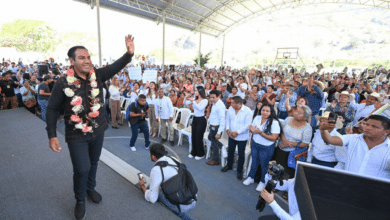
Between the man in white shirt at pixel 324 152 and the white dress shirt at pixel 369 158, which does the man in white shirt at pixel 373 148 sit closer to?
the white dress shirt at pixel 369 158

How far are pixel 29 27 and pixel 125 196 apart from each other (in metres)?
48.0

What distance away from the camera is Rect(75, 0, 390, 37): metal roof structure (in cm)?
1487

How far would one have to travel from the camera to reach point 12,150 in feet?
9.27

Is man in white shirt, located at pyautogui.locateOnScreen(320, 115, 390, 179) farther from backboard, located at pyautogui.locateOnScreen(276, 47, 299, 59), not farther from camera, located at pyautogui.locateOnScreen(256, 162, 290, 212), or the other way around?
backboard, located at pyautogui.locateOnScreen(276, 47, 299, 59)

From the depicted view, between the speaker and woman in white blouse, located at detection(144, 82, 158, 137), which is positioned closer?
woman in white blouse, located at detection(144, 82, 158, 137)

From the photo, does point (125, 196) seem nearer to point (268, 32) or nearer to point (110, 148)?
point (110, 148)

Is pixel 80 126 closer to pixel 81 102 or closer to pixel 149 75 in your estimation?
pixel 81 102

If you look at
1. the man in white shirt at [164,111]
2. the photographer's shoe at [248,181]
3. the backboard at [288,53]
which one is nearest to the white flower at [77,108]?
the photographer's shoe at [248,181]

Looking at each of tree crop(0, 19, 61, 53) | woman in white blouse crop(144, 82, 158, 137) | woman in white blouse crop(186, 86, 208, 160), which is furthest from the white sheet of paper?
tree crop(0, 19, 61, 53)

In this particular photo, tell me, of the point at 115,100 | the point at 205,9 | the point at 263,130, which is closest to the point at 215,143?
the point at 263,130

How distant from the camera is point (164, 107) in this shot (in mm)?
4777

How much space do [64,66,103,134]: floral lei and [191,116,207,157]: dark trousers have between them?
8.06 feet

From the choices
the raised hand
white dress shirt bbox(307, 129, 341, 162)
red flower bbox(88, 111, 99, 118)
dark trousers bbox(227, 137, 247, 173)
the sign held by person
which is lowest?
dark trousers bbox(227, 137, 247, 173)

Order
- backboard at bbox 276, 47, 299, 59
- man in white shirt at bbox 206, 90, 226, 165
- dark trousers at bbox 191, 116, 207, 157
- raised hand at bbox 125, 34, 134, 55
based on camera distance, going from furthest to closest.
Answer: backboard at bbox 276, 47, 299, 59 → dark trousers at bbox 191, 116, 207, 157 → man in white shirt at bbox 206, 90, 226, 165 → raised hand at bbox 125, 34, 134, 55
